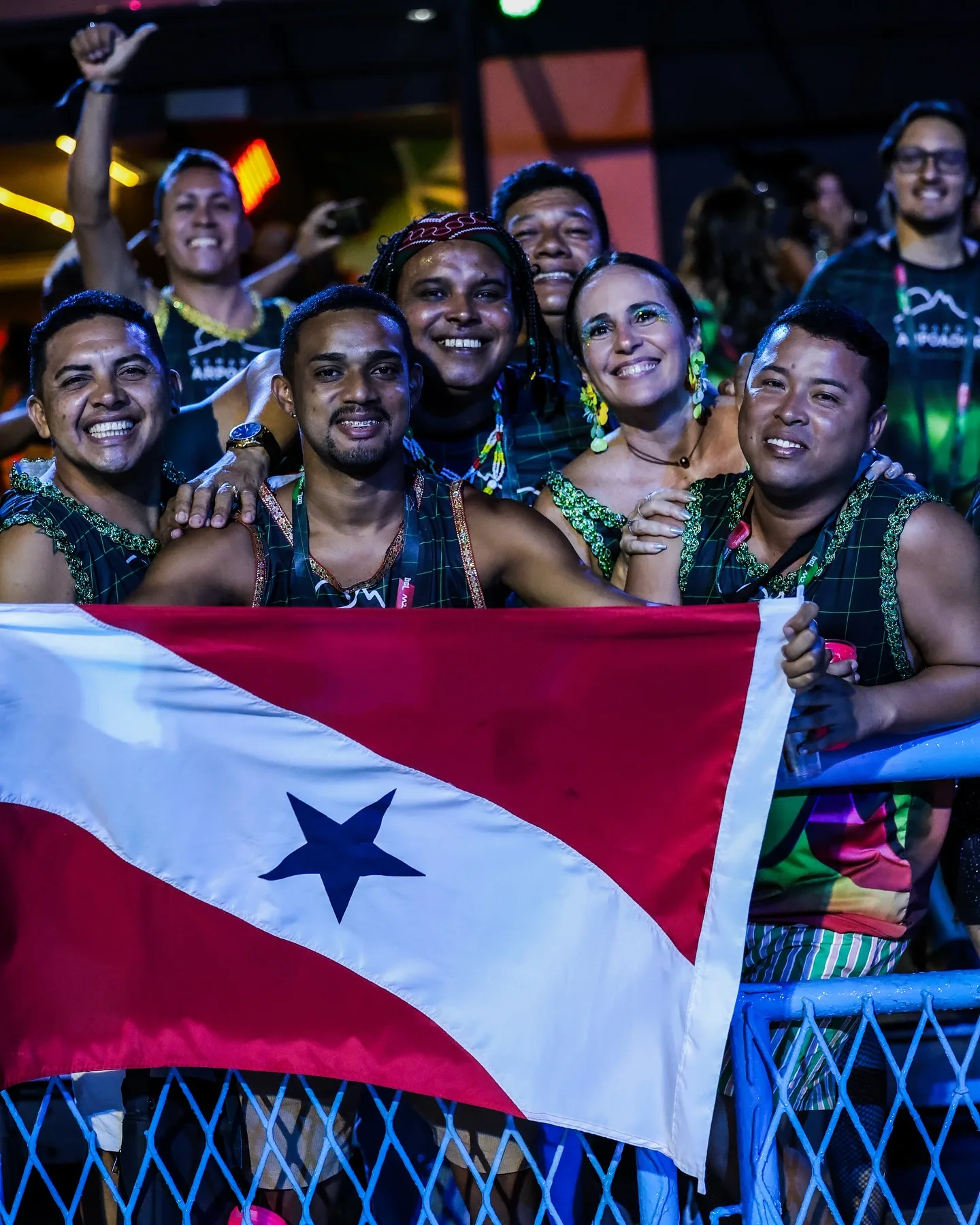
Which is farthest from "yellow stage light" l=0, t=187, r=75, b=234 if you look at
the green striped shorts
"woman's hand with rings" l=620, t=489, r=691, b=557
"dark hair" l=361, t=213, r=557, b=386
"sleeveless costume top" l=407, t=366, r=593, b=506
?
the green striped shorts

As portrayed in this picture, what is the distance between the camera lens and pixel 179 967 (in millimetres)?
2510

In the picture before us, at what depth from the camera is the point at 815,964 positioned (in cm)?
278

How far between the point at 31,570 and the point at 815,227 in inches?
173

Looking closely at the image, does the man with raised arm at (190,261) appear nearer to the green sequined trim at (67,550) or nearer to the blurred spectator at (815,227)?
the green sequined trim at (67,550)

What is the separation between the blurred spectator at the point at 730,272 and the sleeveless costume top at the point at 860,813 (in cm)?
Result: 259

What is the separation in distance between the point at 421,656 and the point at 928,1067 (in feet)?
6.25

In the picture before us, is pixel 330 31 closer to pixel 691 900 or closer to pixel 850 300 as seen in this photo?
pixel 850 300

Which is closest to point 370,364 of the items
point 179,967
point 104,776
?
point 104,776

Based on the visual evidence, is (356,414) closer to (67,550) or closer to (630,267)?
(67,550)

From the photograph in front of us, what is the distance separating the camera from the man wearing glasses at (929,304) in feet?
15.3

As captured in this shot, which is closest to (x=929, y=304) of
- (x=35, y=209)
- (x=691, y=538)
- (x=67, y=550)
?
(x=691, y=538)

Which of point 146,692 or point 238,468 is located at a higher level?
point 238,468

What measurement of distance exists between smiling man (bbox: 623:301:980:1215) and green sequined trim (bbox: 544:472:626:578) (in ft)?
1.39

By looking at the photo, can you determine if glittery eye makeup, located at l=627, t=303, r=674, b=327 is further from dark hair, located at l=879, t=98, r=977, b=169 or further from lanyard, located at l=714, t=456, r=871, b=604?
dark hair, located at l=879, t=98, r=977, b=169
